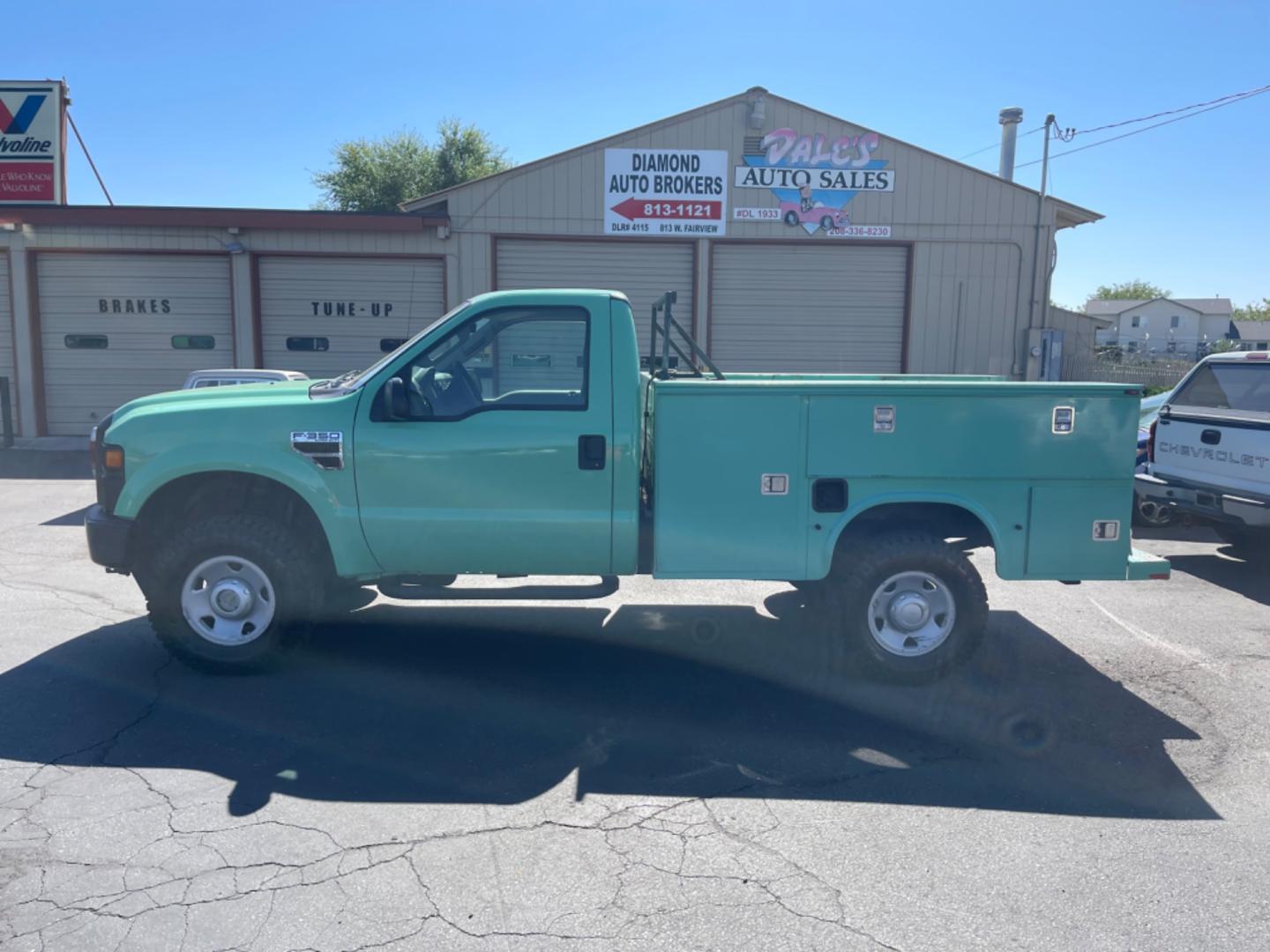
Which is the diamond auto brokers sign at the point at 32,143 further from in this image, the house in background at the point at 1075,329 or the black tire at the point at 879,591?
the house in background at the point at 1075,329

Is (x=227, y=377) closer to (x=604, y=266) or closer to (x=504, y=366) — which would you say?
(x=504, y=366)

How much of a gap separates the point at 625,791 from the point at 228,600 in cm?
266

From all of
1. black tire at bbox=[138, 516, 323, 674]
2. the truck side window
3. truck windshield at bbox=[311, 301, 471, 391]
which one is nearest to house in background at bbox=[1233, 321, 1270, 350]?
the truck side window

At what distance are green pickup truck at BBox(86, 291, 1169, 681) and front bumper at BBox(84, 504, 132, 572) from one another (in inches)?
0.5

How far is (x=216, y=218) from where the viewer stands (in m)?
15.8

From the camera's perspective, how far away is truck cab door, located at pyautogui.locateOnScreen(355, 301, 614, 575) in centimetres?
540

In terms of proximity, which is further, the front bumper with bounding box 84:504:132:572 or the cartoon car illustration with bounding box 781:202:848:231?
the cartoon car illustration with bounding box 781:202:848:231

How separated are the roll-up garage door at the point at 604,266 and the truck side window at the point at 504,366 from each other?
10767 mm

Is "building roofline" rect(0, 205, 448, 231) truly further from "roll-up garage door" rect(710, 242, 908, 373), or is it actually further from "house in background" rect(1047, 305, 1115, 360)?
"house in background" rect(1047, 305, 1115, 360)

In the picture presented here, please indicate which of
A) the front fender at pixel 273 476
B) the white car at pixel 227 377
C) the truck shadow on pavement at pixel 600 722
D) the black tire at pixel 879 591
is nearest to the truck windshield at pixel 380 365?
the front fender at pixel 273 476

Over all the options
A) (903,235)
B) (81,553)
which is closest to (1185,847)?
(81,553)

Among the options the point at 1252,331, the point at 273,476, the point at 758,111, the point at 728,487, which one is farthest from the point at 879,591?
the point at 1252,331

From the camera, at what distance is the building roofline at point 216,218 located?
15.7 m

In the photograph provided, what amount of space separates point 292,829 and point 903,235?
14.8 meters
